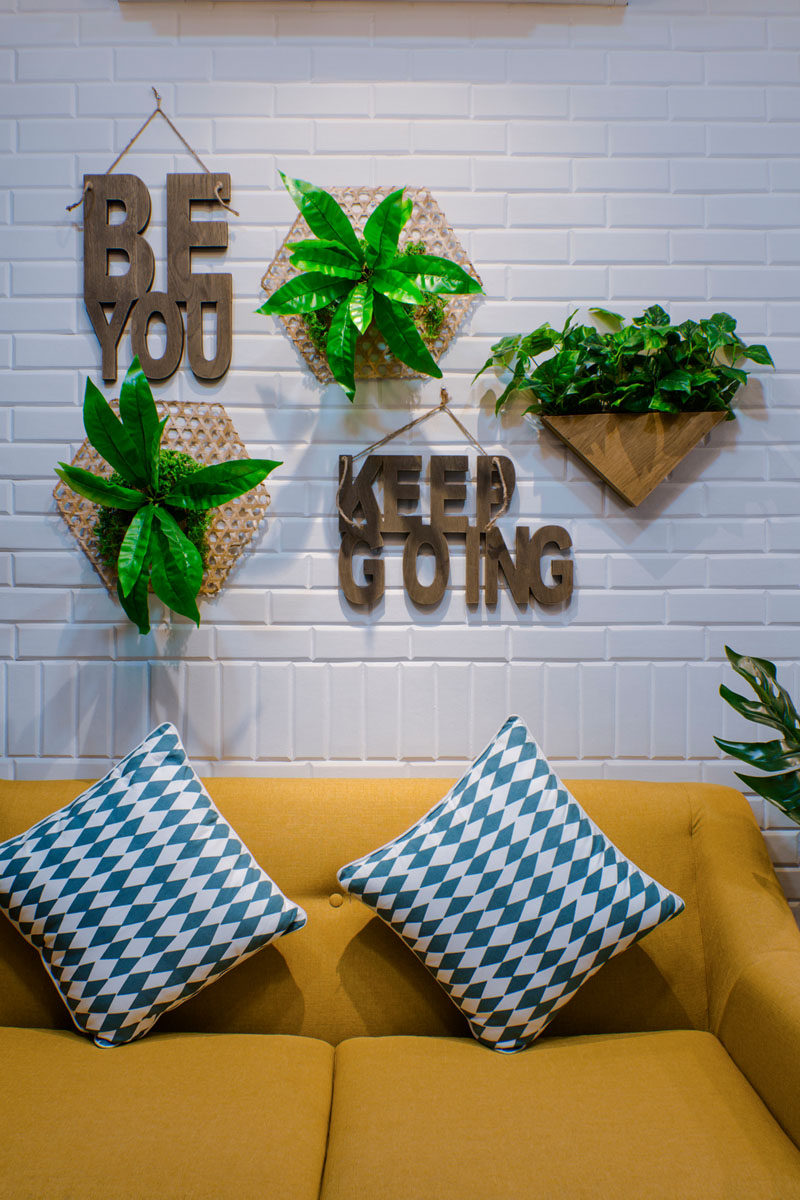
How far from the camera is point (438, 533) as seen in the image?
1.67 m

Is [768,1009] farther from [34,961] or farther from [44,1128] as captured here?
[34,961]

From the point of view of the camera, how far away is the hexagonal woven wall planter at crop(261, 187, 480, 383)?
1681 mm

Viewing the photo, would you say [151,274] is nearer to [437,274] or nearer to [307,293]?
[307,293]

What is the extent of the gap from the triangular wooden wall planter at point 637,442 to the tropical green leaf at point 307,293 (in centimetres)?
57

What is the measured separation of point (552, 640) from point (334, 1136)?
1052 millimetres

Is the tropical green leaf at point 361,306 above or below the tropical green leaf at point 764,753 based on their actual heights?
above

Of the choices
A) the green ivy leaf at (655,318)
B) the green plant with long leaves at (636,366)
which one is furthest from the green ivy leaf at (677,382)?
the green ivy leaf at (655,318)

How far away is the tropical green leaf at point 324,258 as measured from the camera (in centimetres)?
150

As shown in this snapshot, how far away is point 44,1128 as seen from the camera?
1028 mm

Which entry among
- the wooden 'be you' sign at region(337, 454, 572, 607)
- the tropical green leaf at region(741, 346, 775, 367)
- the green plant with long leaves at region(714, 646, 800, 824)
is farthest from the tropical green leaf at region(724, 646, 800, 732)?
the tropical green leaf at region(741, 346, 775, 367)

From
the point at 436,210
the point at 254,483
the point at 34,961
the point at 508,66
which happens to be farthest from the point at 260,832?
the point at 508,66

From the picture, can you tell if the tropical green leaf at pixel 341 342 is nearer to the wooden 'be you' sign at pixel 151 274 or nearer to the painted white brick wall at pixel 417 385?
the painted white brick wall at pixel 417 385

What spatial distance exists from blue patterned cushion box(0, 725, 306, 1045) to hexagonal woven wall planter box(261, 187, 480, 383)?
105cm

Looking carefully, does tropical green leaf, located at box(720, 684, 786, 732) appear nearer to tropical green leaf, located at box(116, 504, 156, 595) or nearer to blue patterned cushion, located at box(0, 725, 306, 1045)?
blue patterned cushion, located at box(0, 725, 306, 1045)
